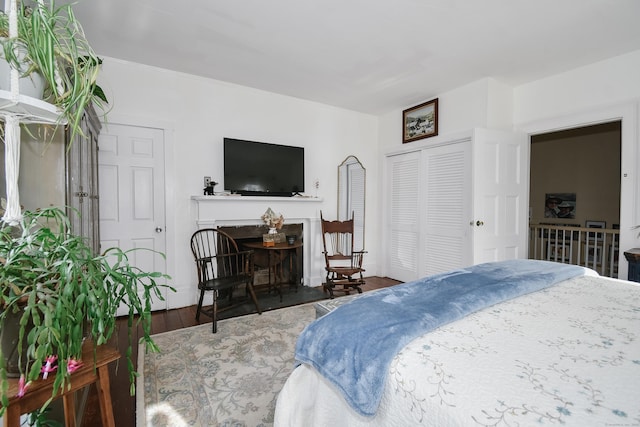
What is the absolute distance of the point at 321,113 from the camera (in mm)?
4137

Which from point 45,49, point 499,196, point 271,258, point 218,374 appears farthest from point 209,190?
point 499,196

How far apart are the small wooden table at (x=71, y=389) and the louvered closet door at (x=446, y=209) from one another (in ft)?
10.9

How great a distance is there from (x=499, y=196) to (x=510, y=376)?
311 centimetres

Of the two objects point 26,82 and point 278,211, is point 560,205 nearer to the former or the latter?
point 278,211

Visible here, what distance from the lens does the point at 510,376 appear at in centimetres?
75

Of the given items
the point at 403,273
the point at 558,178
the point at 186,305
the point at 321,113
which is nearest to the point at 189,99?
the point at 321,113

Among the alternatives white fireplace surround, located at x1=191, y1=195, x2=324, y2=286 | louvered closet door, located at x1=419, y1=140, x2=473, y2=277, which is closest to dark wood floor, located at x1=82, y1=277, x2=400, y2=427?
white fireplace surround, located at x1=191, y1=195, x2=324, y2=286

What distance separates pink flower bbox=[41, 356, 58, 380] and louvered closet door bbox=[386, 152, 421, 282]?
12.6 feet

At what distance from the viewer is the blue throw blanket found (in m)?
0.89

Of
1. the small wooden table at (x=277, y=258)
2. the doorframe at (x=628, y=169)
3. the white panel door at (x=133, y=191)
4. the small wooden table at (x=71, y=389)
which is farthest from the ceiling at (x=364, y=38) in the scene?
the small wooden table at (x=71, y=389)

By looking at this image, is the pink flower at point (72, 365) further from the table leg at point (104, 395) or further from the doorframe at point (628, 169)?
the doorframe at point (628, 169)

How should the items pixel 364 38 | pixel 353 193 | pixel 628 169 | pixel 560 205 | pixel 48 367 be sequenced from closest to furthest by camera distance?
pixel 48 367 < pixel 364 38 < pixel 628 169 < pixel 353 193 < pixel 560 205

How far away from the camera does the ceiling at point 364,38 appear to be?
6.97 ft

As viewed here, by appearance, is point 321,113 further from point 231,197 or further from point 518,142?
point 518,142
